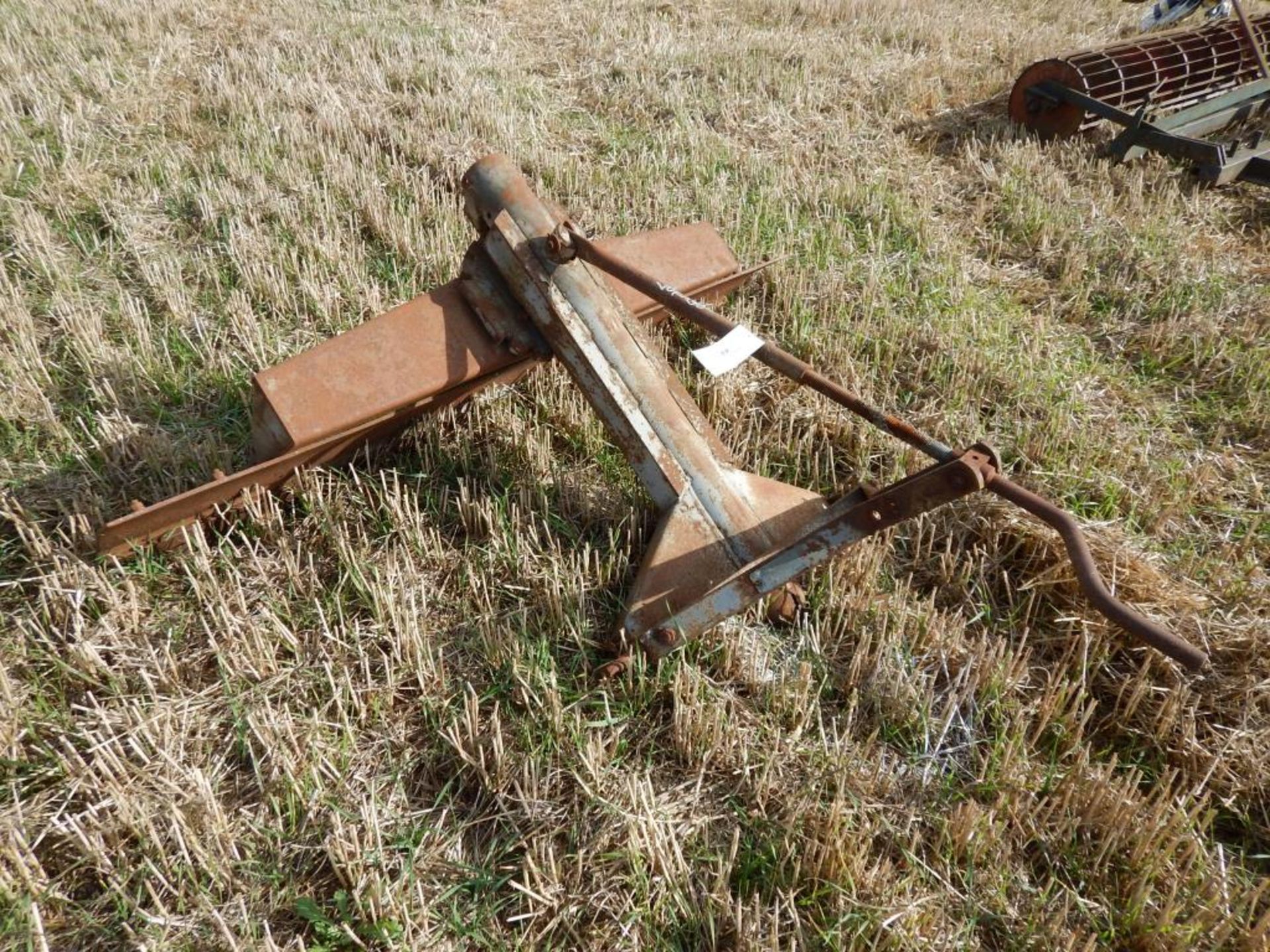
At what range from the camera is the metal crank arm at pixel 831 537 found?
154 cm

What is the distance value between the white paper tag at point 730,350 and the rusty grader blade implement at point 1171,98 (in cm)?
452

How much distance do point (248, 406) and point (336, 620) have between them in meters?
1.14

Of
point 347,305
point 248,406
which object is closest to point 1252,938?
point 248,406

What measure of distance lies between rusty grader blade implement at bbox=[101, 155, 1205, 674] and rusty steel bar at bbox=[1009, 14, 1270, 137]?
4.65m

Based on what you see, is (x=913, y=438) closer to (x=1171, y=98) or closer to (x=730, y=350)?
(x=730, y=350)

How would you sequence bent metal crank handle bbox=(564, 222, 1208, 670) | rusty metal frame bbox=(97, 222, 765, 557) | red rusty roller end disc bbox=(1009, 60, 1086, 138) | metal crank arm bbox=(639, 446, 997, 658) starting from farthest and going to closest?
red rusty roller end disc bbox=(1009, 60, 1086, 138), rusty metal frame bbox=(97, 222, 765, 557), metal crank arm bbox=(639, 446, 997, 658), bent metal crank handle bbox=(564, 222, 1208, 670)

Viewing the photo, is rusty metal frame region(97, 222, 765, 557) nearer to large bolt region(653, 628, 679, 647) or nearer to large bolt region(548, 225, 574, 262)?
large bolt region(548, 225, 574, 262)

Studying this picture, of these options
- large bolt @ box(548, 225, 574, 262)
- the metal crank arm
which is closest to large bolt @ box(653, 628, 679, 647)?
Result: the metal crank arm

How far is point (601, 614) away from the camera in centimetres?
219

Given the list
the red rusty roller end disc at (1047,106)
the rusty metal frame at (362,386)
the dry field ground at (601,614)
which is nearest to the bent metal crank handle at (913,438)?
the rusty metal frame at (362,386)

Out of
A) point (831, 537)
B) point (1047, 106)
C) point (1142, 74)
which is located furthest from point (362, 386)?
point (1142, 74)

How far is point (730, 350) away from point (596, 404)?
472 millimetres

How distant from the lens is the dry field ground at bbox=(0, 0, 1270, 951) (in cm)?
159

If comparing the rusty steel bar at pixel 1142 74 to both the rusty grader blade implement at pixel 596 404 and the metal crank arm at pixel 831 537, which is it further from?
the metal crank arm at pixel 831 537
